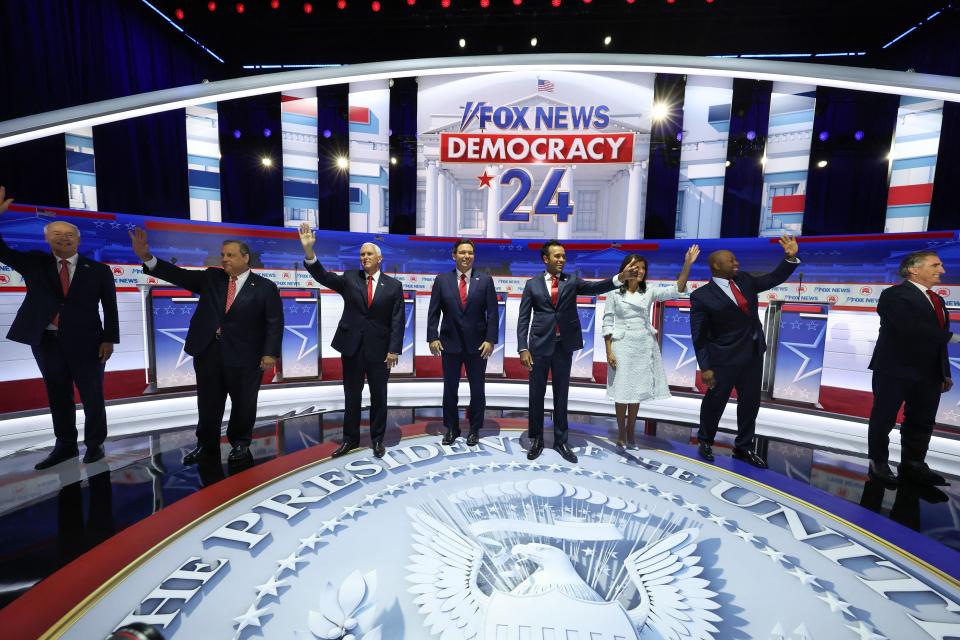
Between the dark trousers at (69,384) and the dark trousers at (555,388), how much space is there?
352 cm

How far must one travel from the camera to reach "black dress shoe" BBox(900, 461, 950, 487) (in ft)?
9.44

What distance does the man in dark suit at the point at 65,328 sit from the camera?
9.43 ft

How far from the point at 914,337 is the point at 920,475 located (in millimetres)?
1087

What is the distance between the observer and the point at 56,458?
295 centimetres

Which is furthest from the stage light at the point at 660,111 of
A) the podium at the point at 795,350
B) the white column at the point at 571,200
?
the podium at the point at 795,350

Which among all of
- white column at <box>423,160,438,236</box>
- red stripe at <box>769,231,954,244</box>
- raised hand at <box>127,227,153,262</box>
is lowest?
raised hand at <box>127,227,153,262</box>

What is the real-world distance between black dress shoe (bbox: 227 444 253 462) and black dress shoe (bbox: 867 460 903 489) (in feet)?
16.2

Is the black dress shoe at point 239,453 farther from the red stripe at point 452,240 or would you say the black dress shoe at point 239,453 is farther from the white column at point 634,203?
the white column at point 634,203

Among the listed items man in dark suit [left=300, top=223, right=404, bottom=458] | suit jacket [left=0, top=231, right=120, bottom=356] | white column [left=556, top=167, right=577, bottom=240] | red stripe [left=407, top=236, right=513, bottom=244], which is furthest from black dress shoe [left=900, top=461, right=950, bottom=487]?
suit jacket [left=0, top=231, right=120, bottom=356]

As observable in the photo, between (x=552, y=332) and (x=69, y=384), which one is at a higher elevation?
(x=552, y=332)

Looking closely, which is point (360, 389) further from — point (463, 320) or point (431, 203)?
point (431, 203)

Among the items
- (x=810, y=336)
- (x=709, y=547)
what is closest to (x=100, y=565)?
(x=709, y=547)

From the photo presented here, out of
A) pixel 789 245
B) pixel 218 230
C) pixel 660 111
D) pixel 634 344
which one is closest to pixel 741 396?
pixel 634 344

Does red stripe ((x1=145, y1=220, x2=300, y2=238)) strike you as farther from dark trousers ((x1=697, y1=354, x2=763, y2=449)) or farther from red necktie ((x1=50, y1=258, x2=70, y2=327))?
dark trousers ((x1=697, y1=354, x2=763, y2=449))
